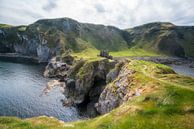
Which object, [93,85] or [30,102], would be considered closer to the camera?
[30,102]

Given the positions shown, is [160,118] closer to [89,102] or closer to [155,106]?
[155,106]

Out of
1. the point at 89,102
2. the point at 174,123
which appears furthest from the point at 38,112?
the point at 174,123

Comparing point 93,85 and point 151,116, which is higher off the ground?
point 151,116

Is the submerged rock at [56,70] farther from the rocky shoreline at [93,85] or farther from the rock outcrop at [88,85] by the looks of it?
the rock outcrop at [88,85]

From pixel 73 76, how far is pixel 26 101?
34.7 meters

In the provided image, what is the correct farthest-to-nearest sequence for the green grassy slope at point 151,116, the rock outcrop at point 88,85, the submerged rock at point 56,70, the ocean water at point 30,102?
the submerged rock at point 56,70 < the rock outcrop at point 88,85 < the ocean water at point 30,102 < the green grassy slope at point 151,116

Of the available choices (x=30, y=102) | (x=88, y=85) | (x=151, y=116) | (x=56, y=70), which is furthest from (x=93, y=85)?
(x=151, y=116)

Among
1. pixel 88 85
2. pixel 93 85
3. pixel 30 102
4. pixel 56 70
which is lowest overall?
pixel 30 102

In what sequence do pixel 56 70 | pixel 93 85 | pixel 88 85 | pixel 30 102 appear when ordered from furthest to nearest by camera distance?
pixel 56 70 → pixel 93 85 → pixel 88 85 → pixel 30 102

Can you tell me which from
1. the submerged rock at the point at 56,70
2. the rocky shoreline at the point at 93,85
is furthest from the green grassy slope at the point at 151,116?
the submerged rock at the point at 56,70

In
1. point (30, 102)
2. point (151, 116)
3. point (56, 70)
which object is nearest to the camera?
point (151, 116)

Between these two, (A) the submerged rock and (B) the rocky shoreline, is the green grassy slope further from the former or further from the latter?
(A) the submerged rock

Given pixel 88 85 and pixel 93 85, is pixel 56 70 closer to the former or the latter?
pixel 93 85

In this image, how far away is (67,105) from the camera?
90.9 meters
